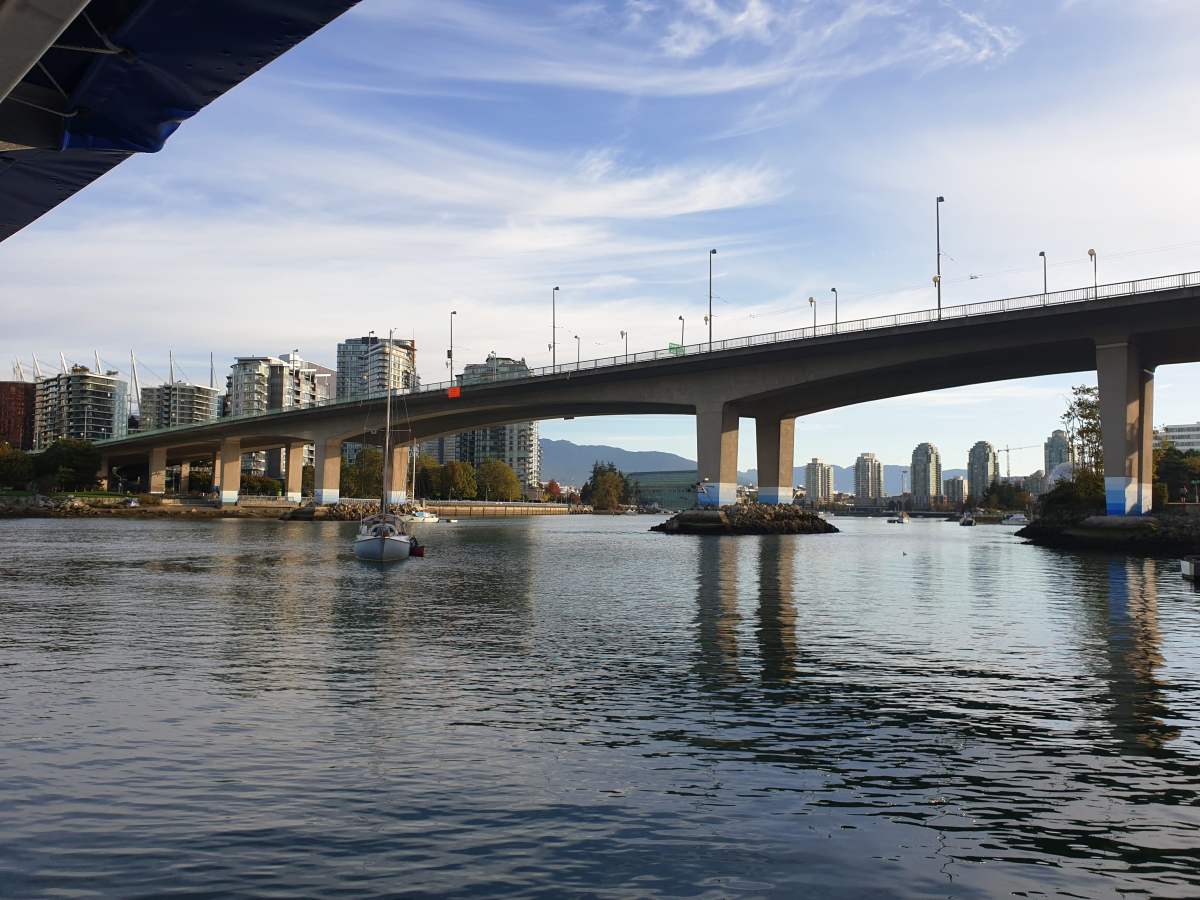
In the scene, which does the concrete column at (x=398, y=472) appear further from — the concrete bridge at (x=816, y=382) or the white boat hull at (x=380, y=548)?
the white boat hull at (x=380, y=548)

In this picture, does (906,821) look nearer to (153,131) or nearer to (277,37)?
(277,37)

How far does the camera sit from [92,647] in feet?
69.1

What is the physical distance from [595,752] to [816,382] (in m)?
71.8

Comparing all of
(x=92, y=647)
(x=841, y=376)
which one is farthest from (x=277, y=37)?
(x=841, y=376)

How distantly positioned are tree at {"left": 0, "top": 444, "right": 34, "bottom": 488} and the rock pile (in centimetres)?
12464

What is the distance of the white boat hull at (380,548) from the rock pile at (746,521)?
44.5m

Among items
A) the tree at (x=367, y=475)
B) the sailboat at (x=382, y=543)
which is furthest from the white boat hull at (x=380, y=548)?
the tree at (x=367, y=475)

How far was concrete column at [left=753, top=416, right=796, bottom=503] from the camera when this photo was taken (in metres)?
95.1

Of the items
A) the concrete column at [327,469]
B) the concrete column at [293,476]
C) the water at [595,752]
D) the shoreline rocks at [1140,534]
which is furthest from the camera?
the concrete column at [293,476]

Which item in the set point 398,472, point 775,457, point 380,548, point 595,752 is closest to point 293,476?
point 398,472

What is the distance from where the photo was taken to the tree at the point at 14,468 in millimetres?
155750

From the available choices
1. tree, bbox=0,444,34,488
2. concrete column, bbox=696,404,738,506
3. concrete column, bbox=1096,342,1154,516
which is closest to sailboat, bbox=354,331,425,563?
concrete column, bbox=696,404,738,506

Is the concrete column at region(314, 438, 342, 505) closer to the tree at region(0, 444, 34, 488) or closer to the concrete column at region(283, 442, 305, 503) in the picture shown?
the concrete column at region(283, 442, 305, 503)

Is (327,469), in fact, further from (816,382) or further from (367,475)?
(816,382)
